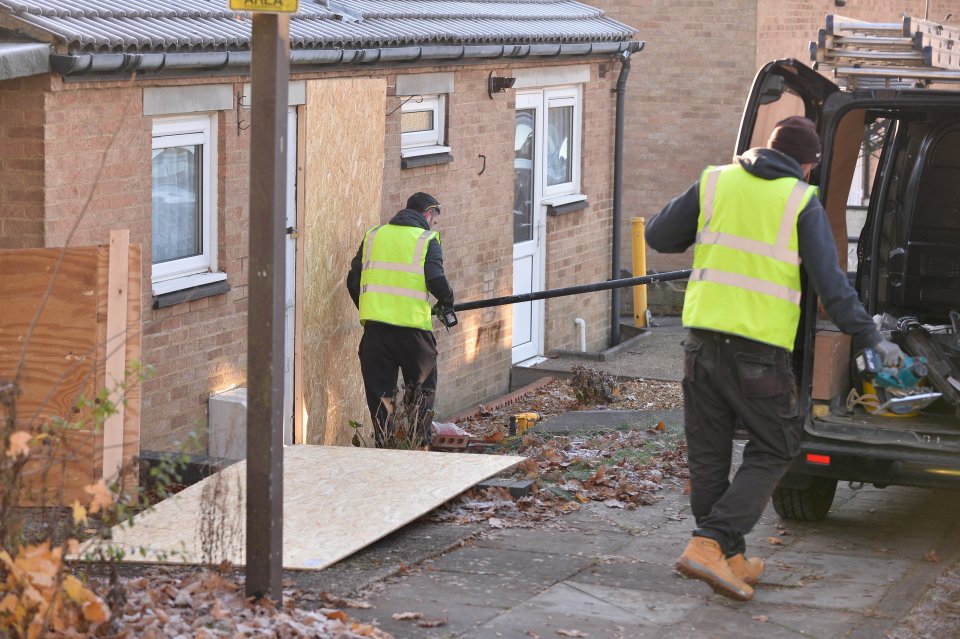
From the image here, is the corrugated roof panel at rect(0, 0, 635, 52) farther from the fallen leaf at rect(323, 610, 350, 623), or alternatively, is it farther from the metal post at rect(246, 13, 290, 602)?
the fallen leaf at rect(323, 610, 350, 623)

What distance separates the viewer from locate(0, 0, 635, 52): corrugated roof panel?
7.75 meters

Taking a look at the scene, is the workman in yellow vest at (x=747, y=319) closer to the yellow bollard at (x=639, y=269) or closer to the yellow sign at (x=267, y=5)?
the yellow sign at (x=267, y=5)

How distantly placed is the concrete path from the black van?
0.39 meters

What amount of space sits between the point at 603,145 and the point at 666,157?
3793mm

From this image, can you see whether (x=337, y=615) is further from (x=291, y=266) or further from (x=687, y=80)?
(x=687, y=80)

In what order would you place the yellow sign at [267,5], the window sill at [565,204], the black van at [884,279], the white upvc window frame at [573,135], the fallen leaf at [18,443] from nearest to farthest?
1. the fallen leaf at [18,443]
2. the yellow sign at [267,5]
3. the black van at [884,279]
4. the white upvc window frame at [573,135]
5. the window sill at [565,204]

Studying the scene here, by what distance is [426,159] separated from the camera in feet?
37.7

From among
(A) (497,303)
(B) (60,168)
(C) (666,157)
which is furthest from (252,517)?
(C) (666,157)

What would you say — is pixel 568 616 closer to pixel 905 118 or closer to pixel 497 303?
pixel 905 118

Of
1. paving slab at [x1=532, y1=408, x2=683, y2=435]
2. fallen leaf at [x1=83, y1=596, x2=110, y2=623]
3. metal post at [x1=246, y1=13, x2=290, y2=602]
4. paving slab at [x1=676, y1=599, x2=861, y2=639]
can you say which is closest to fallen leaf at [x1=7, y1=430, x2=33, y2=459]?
fallen leaf at [x1=83, y1=596, x2=110, y2=623]

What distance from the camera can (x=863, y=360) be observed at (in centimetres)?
632

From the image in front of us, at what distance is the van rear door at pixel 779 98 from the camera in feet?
23.2

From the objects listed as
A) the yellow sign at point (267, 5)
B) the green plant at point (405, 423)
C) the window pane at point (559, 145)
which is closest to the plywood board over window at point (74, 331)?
the green plant at point (405, 423)

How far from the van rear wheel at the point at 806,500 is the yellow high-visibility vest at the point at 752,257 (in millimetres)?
1560
